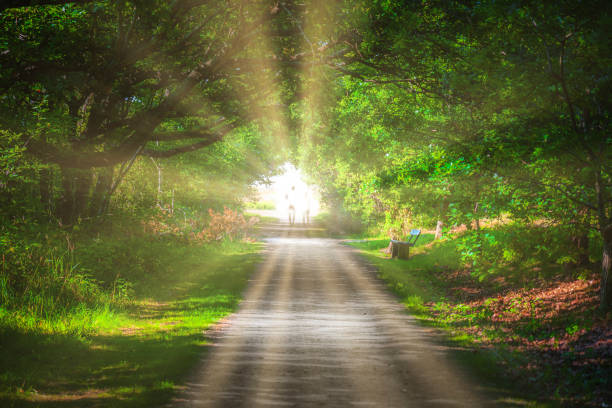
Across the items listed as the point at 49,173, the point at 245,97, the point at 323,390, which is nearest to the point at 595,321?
the point at 323,390

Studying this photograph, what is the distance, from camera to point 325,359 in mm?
6957

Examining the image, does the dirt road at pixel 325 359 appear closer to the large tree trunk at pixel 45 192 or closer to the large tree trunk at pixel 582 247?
the large tree trunk at pixel 582 247

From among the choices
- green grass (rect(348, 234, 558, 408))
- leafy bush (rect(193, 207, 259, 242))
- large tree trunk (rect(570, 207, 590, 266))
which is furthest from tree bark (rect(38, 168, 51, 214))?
large tree trunk (rect(570, 207, 590, 266))

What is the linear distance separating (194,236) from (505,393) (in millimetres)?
17986

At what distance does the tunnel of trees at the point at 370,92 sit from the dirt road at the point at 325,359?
2.65m

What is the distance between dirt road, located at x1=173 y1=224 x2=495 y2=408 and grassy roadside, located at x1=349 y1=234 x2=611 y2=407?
2.13 feet

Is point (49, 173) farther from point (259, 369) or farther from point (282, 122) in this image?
point (259, 369)

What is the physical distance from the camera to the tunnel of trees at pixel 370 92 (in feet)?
24.8

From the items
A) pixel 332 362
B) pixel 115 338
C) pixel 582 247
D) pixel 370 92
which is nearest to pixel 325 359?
pixel 332 362

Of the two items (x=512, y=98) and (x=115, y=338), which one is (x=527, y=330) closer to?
(x=512, y=98)

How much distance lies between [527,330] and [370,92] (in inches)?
472

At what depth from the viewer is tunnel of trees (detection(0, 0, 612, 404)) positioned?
755cm

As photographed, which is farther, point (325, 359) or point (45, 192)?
point (45, 192)

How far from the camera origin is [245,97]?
48.9 ft
